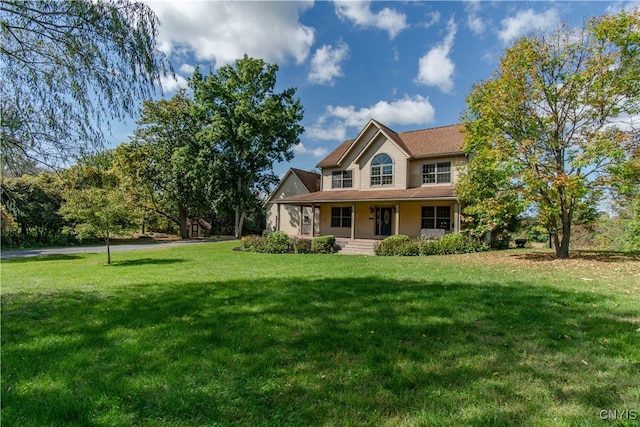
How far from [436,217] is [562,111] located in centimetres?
906

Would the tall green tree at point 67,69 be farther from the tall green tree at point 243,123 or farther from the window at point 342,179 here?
the tall green tree at point 243,123

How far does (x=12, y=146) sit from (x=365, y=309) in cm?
567

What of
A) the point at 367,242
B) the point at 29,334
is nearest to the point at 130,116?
the point at 29,334

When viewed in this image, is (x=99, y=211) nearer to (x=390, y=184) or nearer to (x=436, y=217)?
(x=390, y=184)

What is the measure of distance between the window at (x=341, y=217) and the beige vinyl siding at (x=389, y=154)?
259cm

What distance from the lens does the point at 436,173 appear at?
65.1 feet

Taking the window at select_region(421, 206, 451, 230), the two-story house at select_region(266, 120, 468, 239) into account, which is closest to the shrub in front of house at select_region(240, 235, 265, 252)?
the two-story house at select_region(266, 120, 468, 239)

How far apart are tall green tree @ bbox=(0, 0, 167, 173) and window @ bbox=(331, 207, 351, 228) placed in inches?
752

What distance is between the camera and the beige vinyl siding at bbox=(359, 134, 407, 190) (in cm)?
2061

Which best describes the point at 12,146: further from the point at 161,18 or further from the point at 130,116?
the point at 161,18

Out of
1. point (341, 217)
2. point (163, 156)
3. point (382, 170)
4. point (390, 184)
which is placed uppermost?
point (163, 156)

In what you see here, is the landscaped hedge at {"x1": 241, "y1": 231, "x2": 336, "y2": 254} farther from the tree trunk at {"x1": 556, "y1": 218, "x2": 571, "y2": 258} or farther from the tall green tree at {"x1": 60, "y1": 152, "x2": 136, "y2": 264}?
the tree trunk at {"x1": 556, "y1": 218, "x2": 571, "y2": 258}

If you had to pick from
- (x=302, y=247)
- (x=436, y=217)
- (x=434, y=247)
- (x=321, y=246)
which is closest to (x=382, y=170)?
(x=436, y=217)

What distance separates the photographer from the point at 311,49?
17281 mm
